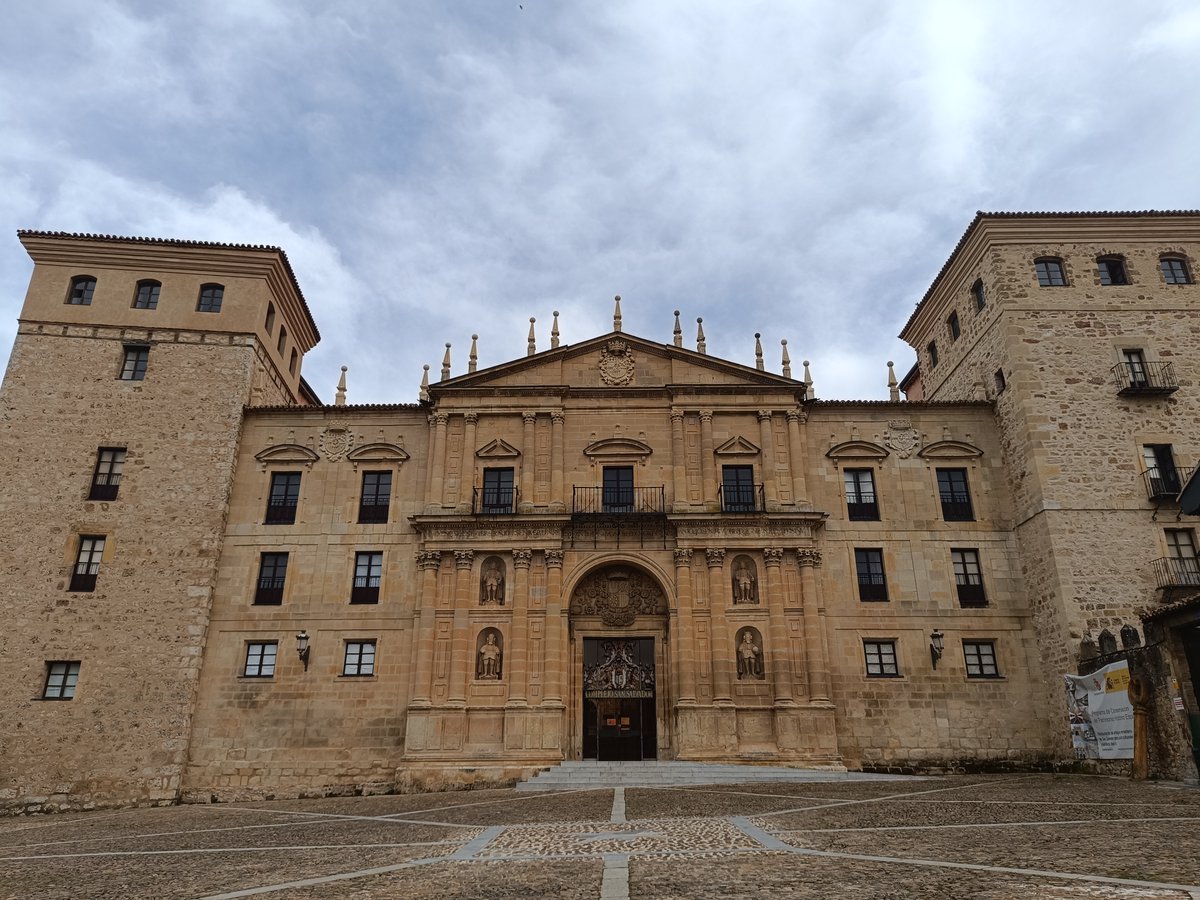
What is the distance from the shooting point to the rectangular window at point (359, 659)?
22.5 m

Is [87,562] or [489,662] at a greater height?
[87,562]

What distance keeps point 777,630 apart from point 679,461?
575cm

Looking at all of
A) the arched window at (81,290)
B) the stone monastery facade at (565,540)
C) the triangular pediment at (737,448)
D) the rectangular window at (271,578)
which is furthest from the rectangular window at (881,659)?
the arched window at (81,290)

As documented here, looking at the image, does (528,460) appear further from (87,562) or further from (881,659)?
(87,562)

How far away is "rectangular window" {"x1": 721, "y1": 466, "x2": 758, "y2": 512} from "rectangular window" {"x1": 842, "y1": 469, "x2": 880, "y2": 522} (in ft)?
9.79

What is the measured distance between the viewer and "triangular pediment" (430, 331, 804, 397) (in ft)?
82.0

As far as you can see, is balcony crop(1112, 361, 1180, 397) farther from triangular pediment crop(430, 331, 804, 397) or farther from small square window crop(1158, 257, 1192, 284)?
triangular pediment crop(430, 331, 804, 397)

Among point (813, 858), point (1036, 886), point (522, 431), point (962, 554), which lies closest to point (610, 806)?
point (813, 858)

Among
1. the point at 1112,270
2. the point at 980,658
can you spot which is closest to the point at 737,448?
the point at 980,658

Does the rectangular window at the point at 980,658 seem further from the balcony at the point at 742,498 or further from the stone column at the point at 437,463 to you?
the stone column at the point at 437,463

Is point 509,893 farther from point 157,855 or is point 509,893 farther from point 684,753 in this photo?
point 684,753

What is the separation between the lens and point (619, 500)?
24172 millimetres

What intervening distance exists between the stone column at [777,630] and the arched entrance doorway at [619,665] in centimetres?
307

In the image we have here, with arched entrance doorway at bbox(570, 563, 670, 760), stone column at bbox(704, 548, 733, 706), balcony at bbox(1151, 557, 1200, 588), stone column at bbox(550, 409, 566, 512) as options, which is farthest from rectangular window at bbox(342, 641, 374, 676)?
balcony at bbox(1151, 557, 1200, 588)
